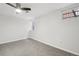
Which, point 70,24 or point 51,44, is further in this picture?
point 51,44

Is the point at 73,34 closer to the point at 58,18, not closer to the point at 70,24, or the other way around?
the point at 70,24

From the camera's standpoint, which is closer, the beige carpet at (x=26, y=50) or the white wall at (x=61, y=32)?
the beige carpet at (x=26, y=50)

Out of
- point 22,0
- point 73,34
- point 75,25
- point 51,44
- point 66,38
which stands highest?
point 22,0

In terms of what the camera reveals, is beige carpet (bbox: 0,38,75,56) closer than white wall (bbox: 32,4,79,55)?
Yes

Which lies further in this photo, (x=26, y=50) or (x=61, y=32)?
(x=61, y=32)

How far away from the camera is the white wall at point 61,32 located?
8.53 feet

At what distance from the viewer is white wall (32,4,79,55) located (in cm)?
260

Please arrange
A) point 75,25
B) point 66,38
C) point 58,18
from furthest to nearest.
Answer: point 58,18, point 66,38, point 75,25

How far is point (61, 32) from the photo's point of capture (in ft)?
10.2

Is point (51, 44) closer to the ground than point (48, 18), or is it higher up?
closer to the ground

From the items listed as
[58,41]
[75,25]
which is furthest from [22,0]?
[58,41]

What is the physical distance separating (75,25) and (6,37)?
102 inches

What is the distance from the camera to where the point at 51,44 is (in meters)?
3.18

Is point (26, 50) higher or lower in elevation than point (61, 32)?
lower
